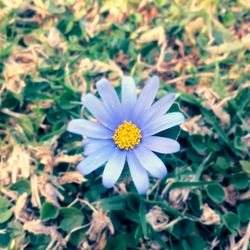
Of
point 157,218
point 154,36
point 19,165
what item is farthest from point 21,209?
point 154,36

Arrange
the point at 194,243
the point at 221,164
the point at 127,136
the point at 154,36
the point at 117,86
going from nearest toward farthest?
the point at 127,136 < the point at 194,243 < the point at 221,164 < the point at 117,86 < the point at 154,36

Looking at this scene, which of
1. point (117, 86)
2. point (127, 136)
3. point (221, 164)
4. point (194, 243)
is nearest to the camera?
point (127, 136)

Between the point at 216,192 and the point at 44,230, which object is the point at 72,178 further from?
the point at 216,192

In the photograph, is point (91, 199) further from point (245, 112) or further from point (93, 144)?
point (245, 112)

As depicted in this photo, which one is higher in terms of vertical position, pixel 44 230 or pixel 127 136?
pixel 127 136

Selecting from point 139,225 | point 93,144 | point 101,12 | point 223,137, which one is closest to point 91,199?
point 139,225

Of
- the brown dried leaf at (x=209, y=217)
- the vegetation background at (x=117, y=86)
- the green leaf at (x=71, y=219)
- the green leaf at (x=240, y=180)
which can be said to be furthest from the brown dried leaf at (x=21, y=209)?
the green leaf at (x=240, y=180)

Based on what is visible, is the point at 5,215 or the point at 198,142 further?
the point at 198,142
